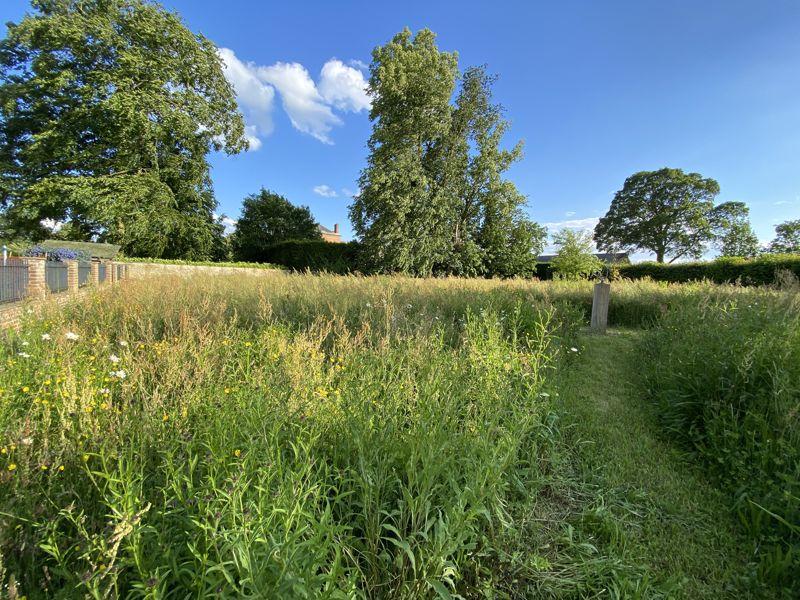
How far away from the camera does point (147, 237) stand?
20.6 metres

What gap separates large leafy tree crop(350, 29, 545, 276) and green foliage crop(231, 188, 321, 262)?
12.5 metres

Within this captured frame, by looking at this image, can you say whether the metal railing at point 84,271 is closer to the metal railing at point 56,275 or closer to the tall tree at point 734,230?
the metal railing at point 56,275

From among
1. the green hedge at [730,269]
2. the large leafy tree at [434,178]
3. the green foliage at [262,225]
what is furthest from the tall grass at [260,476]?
the green foliage at [262,225]

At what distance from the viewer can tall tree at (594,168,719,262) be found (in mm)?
36250

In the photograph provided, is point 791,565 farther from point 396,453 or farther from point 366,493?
point 366,493

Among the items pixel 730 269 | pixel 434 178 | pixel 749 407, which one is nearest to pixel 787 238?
pixel 730 269

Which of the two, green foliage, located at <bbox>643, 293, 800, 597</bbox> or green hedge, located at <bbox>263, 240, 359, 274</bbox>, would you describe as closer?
green foliage, located at <bbox>643, 293, 800, 597</bbox>

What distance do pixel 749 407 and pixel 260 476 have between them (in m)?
3.75

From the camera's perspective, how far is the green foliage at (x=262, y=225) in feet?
96.3

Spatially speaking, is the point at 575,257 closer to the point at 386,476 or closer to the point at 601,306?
the point at 601,306

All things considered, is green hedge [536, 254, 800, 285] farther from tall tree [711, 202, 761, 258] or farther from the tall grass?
tall tree [711, 202, 761, 258]

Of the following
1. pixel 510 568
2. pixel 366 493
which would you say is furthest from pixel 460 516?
pixel 510 568

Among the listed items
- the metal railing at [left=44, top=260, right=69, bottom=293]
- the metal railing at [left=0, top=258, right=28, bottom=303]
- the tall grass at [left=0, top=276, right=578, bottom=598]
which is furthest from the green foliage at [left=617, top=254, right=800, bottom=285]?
the metal railing at [left=44, top=260, right=69, bottom=293]

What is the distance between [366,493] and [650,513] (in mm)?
1897
